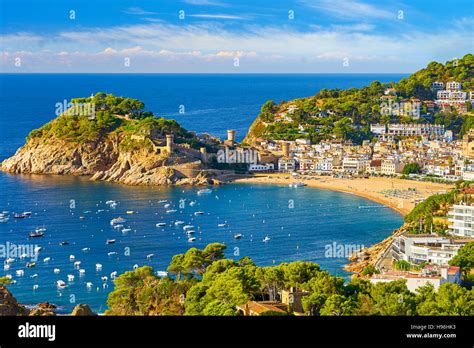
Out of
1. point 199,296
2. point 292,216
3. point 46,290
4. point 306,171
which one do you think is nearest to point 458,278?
point 199,296

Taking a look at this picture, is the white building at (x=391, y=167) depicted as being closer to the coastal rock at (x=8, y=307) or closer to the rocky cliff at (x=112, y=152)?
the rocky cliff at (x=112, y=152)

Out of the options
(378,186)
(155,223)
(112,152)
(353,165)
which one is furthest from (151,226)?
(353,165)

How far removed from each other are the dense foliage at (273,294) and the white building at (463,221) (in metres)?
6.66

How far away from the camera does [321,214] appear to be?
77.1ft

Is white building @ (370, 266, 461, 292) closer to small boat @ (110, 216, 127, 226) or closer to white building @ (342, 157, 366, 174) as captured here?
small boat @ (110, 216, 127, 226)

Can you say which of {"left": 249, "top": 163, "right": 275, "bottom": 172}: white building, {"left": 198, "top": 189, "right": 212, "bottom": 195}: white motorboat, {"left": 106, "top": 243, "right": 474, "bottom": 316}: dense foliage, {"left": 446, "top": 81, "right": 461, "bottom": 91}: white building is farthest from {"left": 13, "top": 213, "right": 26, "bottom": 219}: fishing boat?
{"left": 446, "top": 81, "right": 461, "bottom": 91}: white building

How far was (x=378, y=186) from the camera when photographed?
2855cm

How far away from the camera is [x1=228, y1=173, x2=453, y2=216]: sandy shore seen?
25.4 m

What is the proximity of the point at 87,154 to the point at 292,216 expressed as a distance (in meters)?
12.4

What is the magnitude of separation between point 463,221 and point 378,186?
11.3 m

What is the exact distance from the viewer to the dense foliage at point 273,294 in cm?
895

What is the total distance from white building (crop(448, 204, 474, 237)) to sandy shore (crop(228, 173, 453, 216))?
583cm
